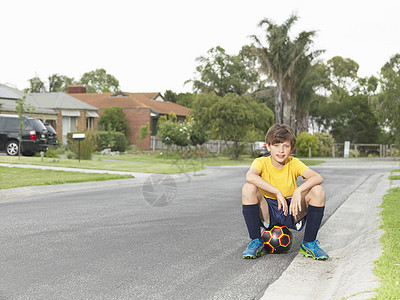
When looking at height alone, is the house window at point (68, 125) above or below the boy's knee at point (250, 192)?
above

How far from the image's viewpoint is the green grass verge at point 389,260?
11.4ft

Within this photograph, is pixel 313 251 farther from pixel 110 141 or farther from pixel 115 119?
pixel 115 119

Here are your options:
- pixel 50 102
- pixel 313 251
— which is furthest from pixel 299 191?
pixel 50 102

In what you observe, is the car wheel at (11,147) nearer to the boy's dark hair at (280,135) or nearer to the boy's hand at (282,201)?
the boy's dark hair at (280,135)

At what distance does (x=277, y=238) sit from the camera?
5.32m

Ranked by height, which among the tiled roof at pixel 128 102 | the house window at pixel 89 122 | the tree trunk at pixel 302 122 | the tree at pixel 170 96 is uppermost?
the tree at pixel 170 96

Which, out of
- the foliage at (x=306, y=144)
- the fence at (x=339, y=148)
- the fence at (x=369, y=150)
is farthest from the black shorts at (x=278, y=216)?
the fence at (x=369, y=150)

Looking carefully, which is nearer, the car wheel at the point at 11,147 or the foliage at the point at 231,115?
the car wheel at the point at 11,147

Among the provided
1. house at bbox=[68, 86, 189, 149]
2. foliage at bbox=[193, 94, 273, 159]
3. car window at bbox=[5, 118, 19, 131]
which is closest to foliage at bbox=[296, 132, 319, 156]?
foliage at bbox=[193, 94, 273, 159]

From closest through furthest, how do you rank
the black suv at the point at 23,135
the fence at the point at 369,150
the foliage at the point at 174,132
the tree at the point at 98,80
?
the black suv at the point at 23,135 → the foliage at the point at 174,132 → the fence at the point at 369,150 → the tree at the point at 98,80

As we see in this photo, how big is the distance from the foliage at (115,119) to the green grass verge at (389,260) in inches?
1415

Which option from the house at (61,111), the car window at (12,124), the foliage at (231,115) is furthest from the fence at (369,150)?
the car window at (12,124)

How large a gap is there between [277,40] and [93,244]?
32539mm

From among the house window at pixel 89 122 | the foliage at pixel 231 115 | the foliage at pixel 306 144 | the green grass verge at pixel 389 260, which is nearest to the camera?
the green grass verge at pixel 389 260
